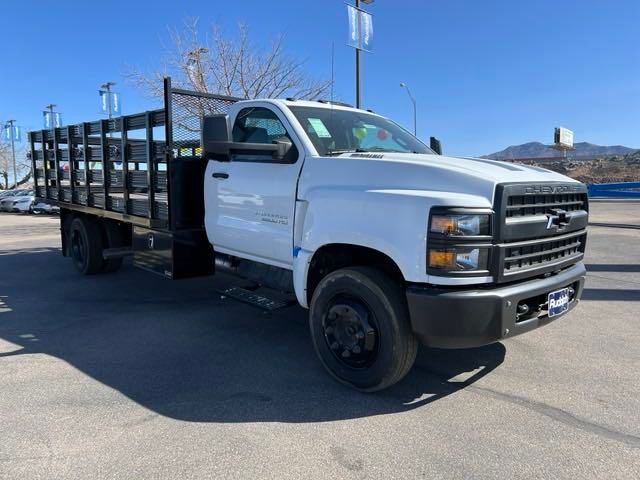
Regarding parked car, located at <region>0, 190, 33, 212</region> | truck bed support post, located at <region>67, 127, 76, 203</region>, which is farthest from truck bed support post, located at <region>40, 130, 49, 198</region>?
parked car, located at <region>0, 190, 33, 212</region>

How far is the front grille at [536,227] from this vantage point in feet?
10.7

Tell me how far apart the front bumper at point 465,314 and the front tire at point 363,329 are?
157 mm

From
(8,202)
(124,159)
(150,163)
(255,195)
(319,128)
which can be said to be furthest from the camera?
(8,202)

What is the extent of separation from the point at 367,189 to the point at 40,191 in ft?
25.8

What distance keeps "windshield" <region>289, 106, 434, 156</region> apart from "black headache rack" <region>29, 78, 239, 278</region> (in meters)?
1.55

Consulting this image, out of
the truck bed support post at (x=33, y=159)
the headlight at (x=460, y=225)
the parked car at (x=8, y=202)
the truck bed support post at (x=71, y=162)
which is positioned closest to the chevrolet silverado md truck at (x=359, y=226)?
the headlight at (x=460, y=225)

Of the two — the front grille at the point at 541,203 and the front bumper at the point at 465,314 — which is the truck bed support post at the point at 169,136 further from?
the front grille at the point at 541,203

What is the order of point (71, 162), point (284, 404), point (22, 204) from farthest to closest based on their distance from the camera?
point (22, 204) → point (71, 162) → point (284, 404)

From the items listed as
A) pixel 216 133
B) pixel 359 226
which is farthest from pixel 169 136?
pixel 359 226

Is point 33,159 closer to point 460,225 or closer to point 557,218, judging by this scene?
point 460,225

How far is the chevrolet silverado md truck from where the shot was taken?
10.6 ft

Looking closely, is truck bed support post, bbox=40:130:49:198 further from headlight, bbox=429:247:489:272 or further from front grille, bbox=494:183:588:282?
front grille, bbox=494:183:588:282

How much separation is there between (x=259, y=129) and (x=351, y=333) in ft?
7.15

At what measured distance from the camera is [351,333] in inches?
148
